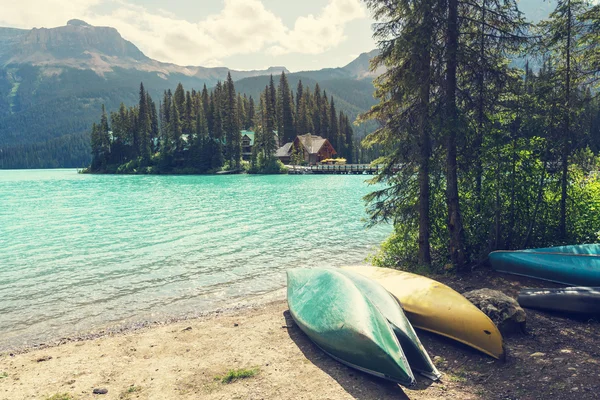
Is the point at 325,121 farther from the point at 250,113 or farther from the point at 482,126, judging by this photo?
the point at 482,126

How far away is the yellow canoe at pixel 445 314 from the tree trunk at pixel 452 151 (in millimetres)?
2757

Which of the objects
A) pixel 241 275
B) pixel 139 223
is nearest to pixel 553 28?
pixel 241 275

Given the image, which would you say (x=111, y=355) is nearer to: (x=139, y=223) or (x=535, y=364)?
(x=535, y=364)

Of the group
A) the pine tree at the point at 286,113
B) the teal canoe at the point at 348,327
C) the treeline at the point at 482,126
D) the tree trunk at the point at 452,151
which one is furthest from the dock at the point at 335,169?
the teal canoe at the point at 348,327

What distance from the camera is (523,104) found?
10602 mm

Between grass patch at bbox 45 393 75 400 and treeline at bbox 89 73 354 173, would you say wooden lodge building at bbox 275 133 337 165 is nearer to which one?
treeline at bbox 89 73 354 173

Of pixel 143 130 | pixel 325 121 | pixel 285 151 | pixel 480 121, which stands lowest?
pixel 480 121

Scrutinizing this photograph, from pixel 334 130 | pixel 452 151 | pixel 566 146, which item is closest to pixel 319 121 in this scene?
pixel 334 130

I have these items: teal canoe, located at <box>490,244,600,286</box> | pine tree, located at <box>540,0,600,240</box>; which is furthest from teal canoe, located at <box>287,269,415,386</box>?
pine tree, located at <box>540,0,600,240</box>

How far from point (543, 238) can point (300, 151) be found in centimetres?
8223

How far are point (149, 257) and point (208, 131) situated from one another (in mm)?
79616

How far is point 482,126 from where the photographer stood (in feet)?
34.6

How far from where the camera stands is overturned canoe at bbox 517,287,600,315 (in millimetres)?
7199

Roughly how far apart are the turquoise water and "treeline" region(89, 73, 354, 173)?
57948 millimetres
